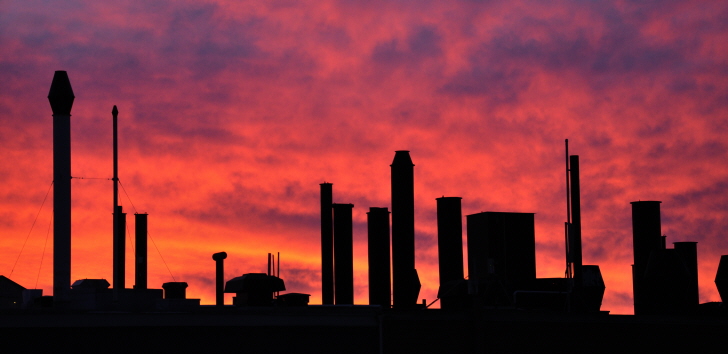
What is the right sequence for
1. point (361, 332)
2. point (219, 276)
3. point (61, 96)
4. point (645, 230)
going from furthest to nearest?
point (645, 230) < point (219, 276) < point (61, 96) < point (361, 332)

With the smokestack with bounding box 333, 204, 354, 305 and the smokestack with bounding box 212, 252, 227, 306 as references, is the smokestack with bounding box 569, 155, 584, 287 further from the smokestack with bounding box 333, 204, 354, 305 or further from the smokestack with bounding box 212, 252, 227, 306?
the smokestack with bounding box 212, 252, 227, 306

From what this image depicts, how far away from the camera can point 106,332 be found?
126 feet

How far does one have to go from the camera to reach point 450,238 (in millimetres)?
79438

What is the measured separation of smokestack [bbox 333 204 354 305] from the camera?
79125mm

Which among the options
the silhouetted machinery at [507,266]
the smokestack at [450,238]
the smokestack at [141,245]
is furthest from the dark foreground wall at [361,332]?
the smokestack at [141,245]

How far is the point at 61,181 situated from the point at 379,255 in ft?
123

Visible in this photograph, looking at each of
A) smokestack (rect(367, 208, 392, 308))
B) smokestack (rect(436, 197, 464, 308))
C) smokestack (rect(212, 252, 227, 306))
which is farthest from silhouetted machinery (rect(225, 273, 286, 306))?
smokestack (rect(436, 197, 464, 308))

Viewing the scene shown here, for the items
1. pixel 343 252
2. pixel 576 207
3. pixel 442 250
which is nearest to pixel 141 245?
pixel 343 252

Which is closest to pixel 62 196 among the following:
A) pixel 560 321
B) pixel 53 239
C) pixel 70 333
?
pixel 53 239

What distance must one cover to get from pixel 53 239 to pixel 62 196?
7.27 feet

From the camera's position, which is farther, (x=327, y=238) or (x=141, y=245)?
(x=141, y=245)

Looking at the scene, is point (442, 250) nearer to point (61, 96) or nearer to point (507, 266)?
point (507, 266)

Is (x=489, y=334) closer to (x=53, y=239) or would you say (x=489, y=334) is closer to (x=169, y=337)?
(x=169, y=337)

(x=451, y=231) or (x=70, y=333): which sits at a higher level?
(x=451, y=231)
